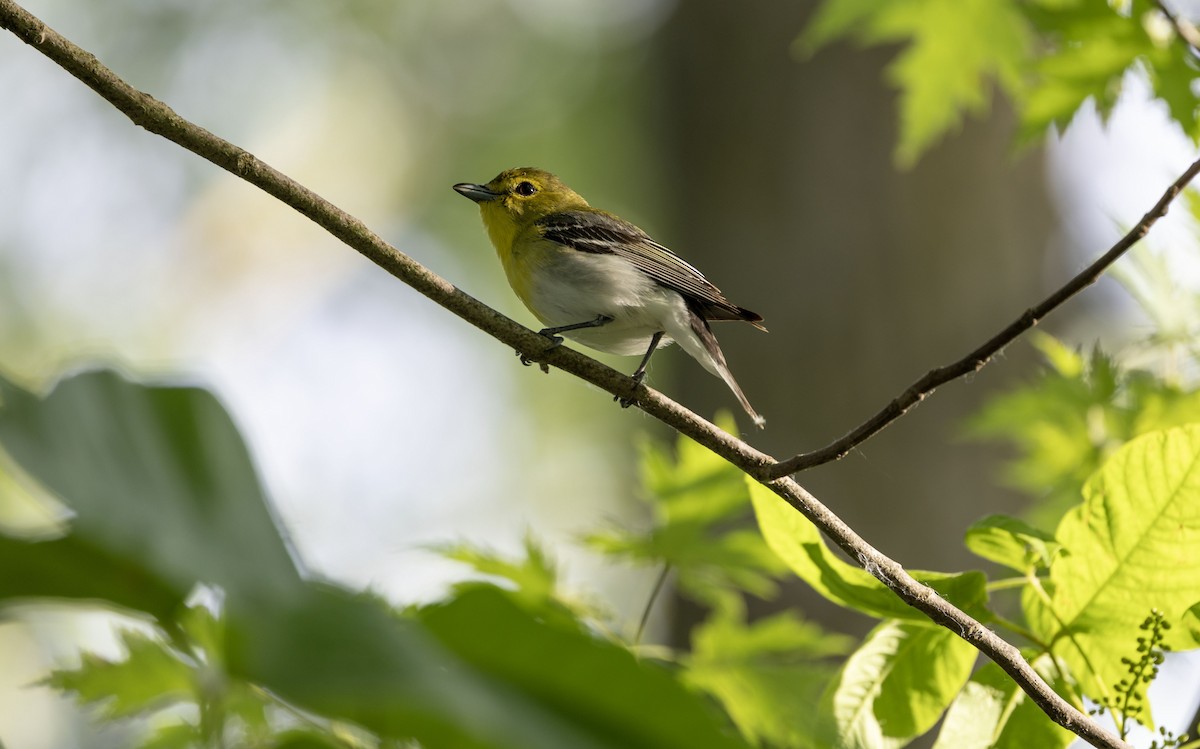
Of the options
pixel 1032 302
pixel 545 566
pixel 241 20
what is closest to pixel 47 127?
pixel 241 20

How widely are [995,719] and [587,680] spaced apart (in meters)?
1.20

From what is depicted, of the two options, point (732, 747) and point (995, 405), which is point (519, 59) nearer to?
point (995, 405)

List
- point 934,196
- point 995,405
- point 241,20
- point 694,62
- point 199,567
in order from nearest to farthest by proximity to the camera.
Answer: point 199,567 < point 995,405 < point 934,196 < point 694,62 < point 241,20

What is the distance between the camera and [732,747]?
1.41ft

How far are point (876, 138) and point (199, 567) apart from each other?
18.4ft

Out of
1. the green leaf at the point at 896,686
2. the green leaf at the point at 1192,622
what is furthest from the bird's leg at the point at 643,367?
the green leaf at the point at 1192,622

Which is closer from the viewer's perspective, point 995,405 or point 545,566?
point 545,566

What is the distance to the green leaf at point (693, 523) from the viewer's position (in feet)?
8.29

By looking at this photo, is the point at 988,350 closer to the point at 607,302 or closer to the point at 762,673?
the point at 762,673

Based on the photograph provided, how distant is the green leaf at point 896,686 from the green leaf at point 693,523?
914mm

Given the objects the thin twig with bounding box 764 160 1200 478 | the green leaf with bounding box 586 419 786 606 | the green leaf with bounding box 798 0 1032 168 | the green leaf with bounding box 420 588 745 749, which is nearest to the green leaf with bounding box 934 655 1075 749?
the thin twig with bounding box 764 160 1200 478

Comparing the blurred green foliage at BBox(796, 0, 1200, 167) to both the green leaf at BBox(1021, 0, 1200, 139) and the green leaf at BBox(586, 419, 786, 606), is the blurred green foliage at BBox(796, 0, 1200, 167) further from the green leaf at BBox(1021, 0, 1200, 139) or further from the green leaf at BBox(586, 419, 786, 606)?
the green leaf at BBox(586, 419, 786, 606)

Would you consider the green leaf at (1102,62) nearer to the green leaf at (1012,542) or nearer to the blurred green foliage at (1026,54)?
the blurred green foliage at (1026,54)

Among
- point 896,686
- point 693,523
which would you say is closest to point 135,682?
point 693,523
